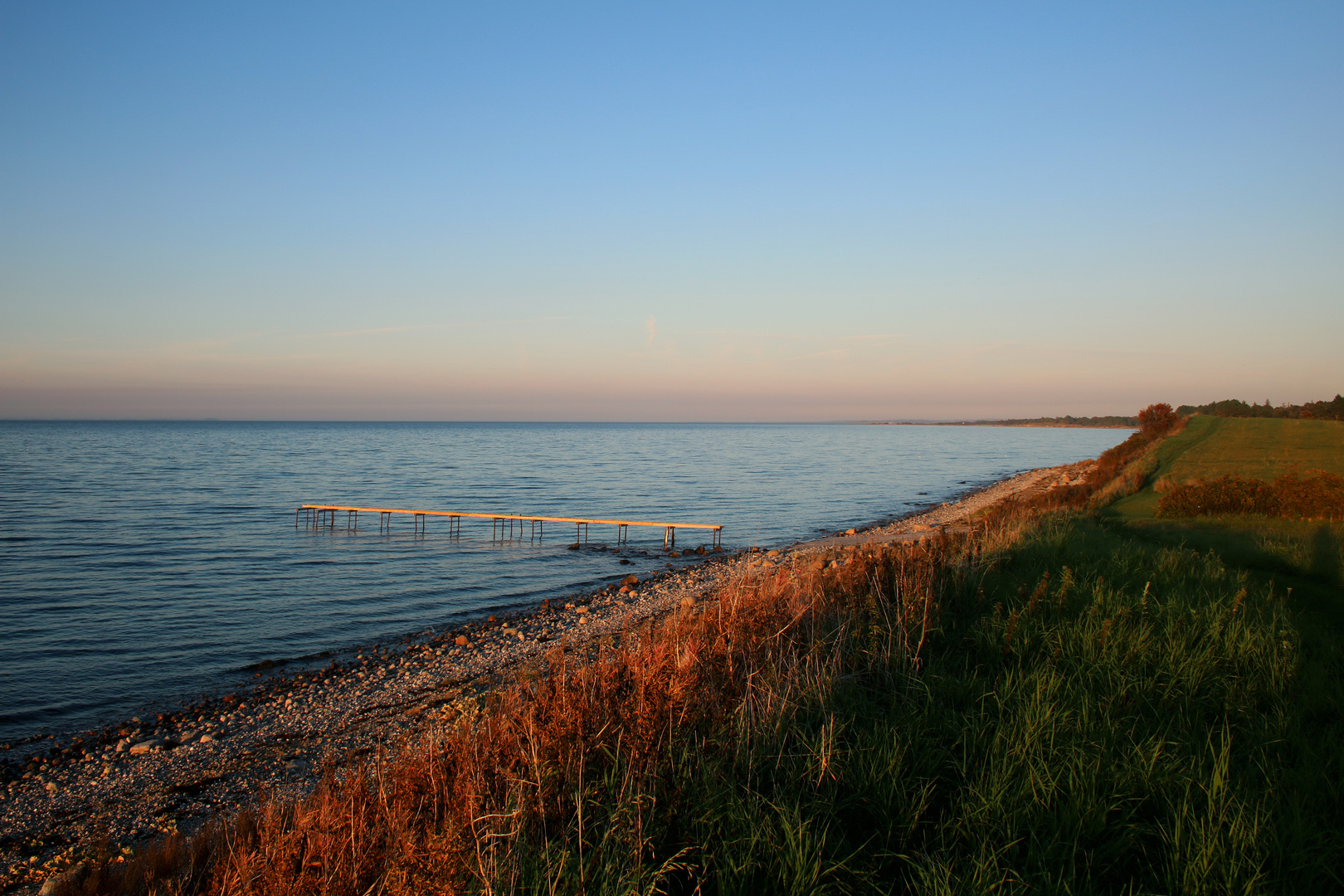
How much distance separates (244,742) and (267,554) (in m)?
16.2

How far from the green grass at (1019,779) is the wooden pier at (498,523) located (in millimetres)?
20534

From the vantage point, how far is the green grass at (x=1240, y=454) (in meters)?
22.8

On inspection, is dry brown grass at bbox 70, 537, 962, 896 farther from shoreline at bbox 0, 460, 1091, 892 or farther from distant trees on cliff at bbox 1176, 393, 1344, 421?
distant trees on cliff at bbox 1176, 393, 1344, 421

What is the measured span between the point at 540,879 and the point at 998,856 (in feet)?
7.74

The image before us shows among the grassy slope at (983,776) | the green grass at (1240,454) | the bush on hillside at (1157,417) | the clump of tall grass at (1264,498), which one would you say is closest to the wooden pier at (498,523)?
Result: the clump of tall grass at (1264,498)

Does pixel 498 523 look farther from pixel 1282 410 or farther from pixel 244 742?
pixel 1282 410

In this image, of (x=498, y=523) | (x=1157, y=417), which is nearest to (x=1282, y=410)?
(x=1157, y=417)

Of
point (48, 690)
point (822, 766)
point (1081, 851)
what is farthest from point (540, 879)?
point (48, 690)

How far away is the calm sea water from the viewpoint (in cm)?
1311

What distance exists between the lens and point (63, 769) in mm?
8906

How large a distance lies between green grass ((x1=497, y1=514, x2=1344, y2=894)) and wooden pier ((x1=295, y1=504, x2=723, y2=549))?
67.4ft

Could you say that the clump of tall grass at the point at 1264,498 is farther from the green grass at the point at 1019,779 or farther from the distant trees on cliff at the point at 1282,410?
the distant trees on cliff at the point at 1282,410

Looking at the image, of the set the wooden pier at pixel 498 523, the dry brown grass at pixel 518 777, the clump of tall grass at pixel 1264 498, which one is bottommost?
the wooden pier at pixel 498 523

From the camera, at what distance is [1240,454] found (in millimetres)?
31688
